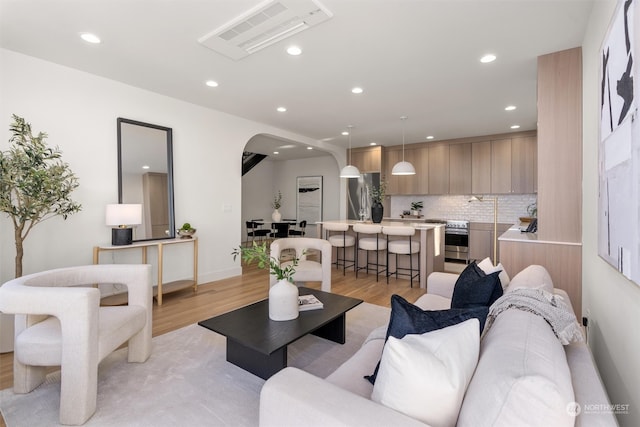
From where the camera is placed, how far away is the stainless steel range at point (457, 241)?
6.34 meters

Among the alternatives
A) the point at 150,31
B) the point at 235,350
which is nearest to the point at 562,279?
the point at 235,350

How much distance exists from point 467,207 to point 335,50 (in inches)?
204

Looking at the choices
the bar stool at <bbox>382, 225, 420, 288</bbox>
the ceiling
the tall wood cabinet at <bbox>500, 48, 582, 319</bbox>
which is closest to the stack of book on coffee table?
the tall wood cabinet at <bbox>500, 48, 582, 319</bbox>

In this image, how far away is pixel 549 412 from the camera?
0.68 meters

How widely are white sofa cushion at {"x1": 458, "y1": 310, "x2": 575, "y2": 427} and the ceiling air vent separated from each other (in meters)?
2.33

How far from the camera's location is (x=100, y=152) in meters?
3.40

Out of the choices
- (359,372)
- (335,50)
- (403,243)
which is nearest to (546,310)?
(359,372)

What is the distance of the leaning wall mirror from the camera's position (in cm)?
361

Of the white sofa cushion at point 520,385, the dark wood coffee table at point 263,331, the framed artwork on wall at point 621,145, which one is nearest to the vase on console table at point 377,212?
the dark wood coffee table at point 263,331

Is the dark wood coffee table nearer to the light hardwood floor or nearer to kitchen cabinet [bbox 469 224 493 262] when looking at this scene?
the light hardwood floor

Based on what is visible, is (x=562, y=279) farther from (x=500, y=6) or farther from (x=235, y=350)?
(x=235, y=350)

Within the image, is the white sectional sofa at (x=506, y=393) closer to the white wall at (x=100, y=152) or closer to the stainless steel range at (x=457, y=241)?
the white wall at (x=100, y=152)

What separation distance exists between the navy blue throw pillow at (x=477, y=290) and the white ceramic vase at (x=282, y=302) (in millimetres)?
1091

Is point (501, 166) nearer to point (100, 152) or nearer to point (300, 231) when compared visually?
point (300, 231)
